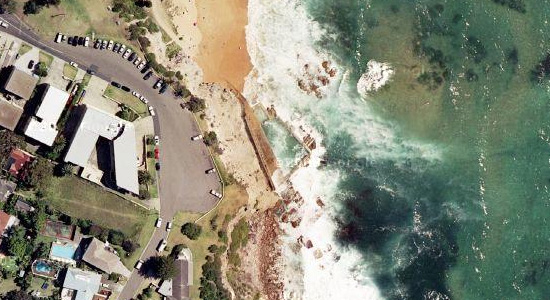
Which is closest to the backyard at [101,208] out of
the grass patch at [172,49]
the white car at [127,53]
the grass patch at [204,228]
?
the grass patch at [204,228]

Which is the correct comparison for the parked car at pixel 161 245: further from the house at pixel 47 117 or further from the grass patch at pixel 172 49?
the grass patch at pixel 172 49

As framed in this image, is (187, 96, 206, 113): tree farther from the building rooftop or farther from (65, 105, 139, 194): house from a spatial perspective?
the building rooftop

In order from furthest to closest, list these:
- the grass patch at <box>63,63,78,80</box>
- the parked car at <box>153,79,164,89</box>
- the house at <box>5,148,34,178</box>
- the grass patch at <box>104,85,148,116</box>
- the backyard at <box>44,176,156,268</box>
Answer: the parked car at <box>153,79,164,89</box> → the grass patch at <box>104,85,148,116</box> → the grass patch at <box>63,63,78,80</box> → the backyard at <box>44,176,156,268</box> → the house at <box>5,148,34,178</box>

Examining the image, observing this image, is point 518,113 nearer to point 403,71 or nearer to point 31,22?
point 403,71

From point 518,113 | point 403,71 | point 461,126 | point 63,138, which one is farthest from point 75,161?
point 518,113

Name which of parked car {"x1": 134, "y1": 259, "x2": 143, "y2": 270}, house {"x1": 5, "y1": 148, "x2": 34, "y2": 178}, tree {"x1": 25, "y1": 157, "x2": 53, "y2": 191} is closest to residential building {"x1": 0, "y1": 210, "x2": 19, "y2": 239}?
tree {"x1": 25, "y1": 157, "x2": 53, "y2": 191}

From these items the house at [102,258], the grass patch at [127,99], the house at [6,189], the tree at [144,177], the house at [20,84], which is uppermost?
the grass patch at [127,99]

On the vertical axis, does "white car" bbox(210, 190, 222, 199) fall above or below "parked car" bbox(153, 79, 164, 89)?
below
